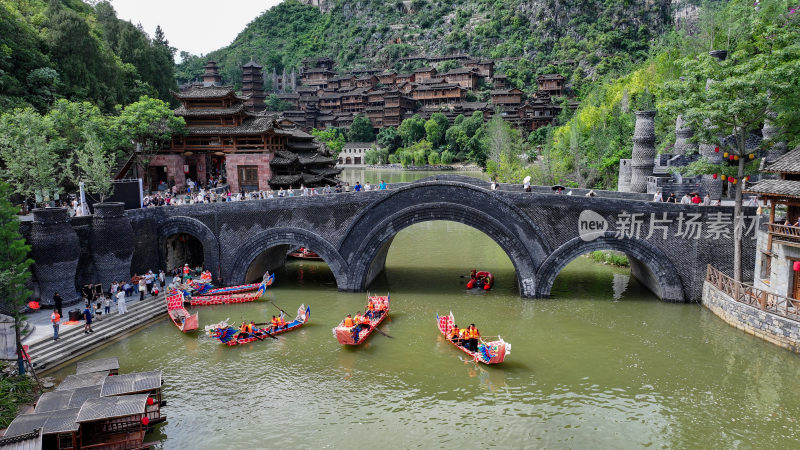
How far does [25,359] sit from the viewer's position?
51.4 feet

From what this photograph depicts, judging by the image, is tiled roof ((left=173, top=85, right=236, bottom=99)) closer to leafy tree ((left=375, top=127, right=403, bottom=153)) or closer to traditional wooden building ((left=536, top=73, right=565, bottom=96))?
leafy tree ((left=375, top=127, right=403, bottom=153))

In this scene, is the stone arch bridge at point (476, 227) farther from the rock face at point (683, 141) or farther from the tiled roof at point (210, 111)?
the tiled roof at point (210, 111)

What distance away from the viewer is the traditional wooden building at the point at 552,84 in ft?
319

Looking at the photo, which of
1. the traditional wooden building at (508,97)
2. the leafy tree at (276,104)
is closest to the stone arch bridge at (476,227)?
the traditional wooden building at (508,97)

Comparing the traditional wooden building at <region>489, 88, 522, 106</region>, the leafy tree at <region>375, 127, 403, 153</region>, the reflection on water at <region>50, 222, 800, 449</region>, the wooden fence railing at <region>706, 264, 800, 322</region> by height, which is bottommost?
the reflection on water at <region>50, 222, 800, 449</region>

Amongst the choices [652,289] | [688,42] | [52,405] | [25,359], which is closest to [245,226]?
[25,359]

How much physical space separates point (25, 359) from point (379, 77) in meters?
109

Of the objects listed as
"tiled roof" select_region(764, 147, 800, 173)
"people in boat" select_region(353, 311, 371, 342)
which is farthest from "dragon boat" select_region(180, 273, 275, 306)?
"tiled roof" select_region(764, 147, 800, 173)

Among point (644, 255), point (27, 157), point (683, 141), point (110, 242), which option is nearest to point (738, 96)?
point (644, 255)

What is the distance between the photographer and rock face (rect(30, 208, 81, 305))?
20.7 metres

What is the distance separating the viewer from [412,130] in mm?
97875

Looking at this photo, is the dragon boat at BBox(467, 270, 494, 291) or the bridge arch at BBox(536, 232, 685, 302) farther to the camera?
the dragon boat at BBox(467, 270, 494, 291)

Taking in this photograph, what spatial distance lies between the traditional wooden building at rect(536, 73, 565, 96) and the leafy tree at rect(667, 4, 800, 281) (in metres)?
78.7

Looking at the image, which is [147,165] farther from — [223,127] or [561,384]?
[561,384]
